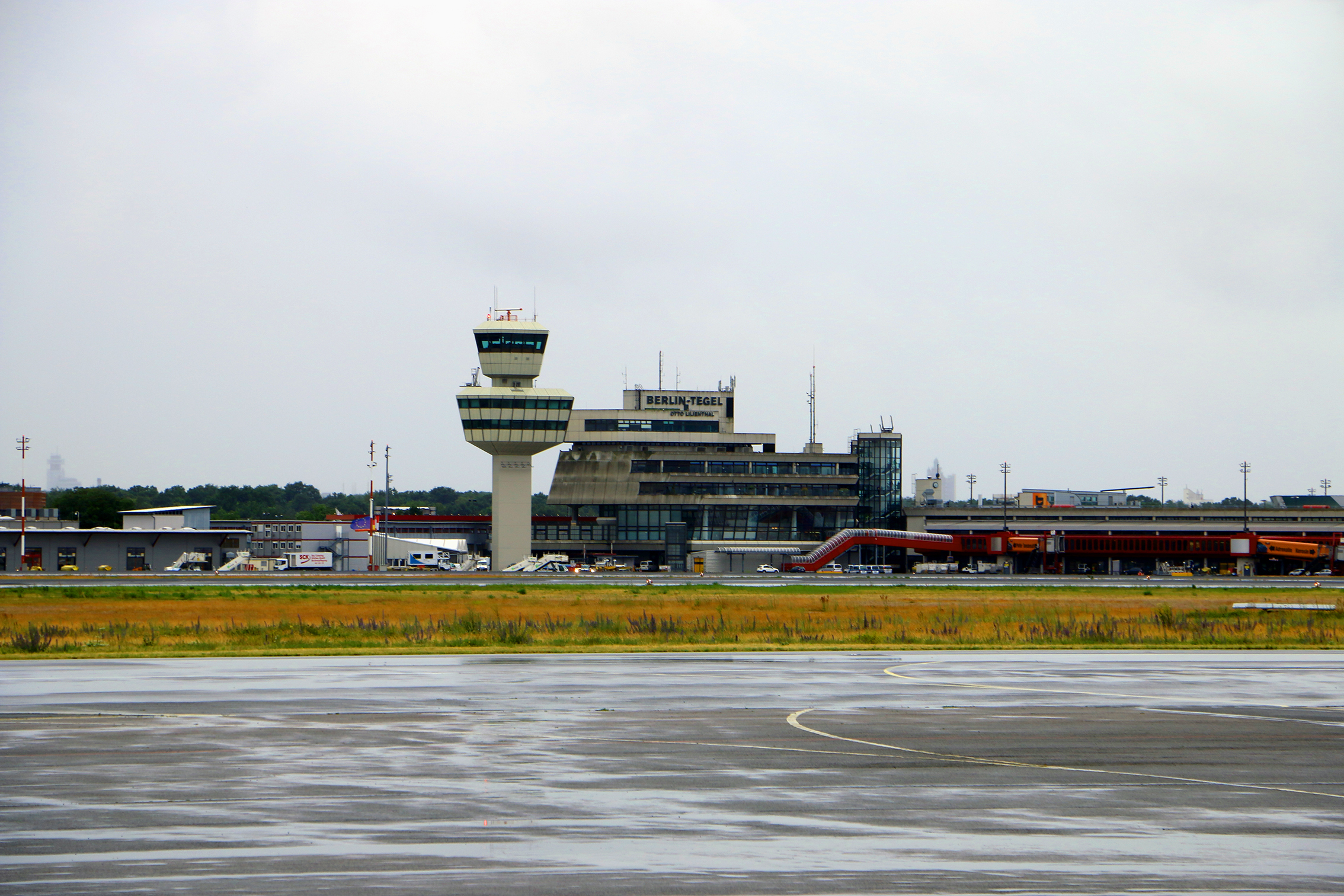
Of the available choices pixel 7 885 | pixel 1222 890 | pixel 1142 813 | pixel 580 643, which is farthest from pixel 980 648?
pixel 7 885

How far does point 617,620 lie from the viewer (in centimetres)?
4991

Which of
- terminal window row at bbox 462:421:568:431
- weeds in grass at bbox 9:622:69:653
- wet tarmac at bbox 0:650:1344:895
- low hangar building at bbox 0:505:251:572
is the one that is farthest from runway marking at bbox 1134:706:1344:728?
low hangar building at bbox 0:505:251:572

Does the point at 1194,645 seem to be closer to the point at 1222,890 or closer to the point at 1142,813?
the point at 1142,813

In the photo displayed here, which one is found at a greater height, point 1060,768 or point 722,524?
point 722,524

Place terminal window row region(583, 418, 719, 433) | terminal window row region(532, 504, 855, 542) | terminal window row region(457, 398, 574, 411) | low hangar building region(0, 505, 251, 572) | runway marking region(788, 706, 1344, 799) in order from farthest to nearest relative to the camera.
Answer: terminal window row region(583, 418, 719, 433) < terminal window row region(532, 504, 855, 542) < terminal window row region(457, 398, 574, 411) < low hangar building region(0, 505, 251, 572) < runway marking region(788, 706, 1344, 799)

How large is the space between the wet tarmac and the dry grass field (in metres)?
12.3

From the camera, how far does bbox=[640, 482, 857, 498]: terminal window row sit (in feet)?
533

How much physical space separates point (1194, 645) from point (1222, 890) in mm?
33613

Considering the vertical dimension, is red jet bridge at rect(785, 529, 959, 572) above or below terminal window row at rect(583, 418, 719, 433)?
below

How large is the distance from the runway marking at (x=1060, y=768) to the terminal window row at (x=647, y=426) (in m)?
146

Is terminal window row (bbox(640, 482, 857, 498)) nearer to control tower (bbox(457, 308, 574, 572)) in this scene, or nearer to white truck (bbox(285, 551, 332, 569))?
control tower (bbox(457, 308, 574, 572))

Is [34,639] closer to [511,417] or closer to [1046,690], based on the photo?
[1046,690]

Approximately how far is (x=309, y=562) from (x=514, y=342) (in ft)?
117

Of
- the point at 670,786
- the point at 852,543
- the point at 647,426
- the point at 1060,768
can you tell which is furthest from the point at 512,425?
the point at 670,786
